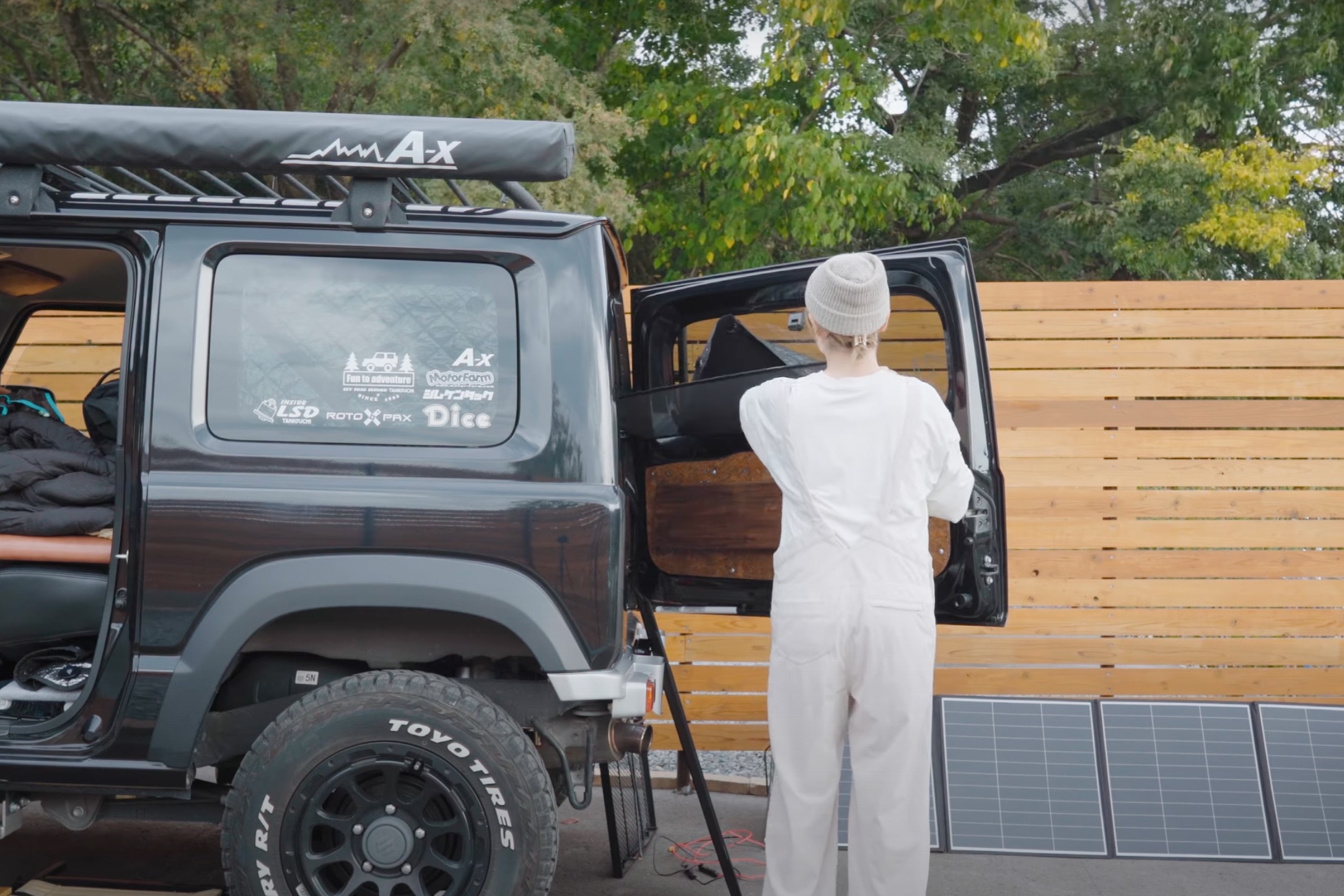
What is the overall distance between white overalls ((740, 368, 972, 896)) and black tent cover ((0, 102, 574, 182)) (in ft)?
3.34

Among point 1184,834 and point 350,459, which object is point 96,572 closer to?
point 350,459

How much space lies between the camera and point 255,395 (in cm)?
354

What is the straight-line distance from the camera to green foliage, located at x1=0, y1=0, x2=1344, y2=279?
32.3ft

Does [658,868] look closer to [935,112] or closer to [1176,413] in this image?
[1176,413]

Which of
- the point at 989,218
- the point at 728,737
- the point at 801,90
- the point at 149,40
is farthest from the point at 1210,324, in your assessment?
the point at 989,218

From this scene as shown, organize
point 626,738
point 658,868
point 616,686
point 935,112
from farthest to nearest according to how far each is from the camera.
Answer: point 935,112 < point 658,868 < point 626,738 < point 616,686

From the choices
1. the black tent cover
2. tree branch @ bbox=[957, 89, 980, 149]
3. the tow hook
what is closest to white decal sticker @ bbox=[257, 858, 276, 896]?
the tow hook

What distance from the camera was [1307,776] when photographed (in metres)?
5.22

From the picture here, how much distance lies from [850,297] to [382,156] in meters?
1.33

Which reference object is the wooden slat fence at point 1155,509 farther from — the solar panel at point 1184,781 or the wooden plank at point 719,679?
the solar panel at point 1184,781

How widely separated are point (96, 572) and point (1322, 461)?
5.50 meters

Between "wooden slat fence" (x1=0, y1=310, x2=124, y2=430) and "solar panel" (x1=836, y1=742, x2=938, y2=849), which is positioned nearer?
"solar panel" (x1=836, y1=742, x2=938, y2=849)

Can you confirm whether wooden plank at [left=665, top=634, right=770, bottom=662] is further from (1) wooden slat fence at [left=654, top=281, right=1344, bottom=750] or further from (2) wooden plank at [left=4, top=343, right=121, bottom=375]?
(2) wooden plank at [left=4, top=343, right=121, bottom=375]

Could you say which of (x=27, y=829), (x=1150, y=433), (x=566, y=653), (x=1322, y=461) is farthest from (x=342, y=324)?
(x=1322, y=461)
